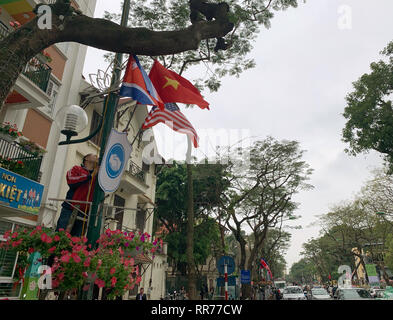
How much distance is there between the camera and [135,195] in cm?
1908

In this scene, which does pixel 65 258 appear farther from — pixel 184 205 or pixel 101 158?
pixel 184 205

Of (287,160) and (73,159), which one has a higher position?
(287,160)

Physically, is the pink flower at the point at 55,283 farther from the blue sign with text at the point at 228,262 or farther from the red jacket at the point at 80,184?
Result: the blue sign with text at the point at 228,262

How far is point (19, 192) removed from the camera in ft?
26.8

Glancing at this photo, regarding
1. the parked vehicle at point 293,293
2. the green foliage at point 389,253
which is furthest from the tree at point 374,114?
the green foliage at point 389,253

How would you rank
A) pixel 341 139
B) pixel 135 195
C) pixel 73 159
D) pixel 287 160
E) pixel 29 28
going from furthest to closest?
pixel 287 160 < pixel 341 139 < pixel 135 195 < pixel 73 159 < pixel 29 28

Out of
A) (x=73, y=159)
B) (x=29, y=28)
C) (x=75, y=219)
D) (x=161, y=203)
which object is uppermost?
(x=161, y=203)

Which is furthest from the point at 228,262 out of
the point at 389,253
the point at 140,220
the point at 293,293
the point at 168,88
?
the point at 389,253

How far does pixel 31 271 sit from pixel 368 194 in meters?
34.7

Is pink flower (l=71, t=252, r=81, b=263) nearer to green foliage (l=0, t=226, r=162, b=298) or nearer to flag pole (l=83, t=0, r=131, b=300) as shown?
green foliage (l=0, t=226, r=162, b=298)

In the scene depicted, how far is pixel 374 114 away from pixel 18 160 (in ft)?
68.7

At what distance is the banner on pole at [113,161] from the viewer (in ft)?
14.3
